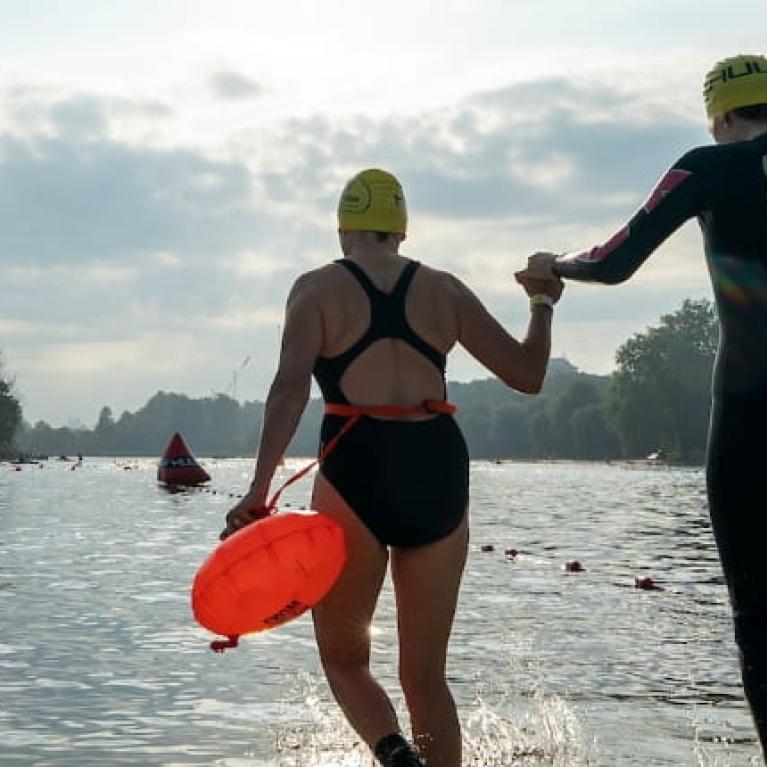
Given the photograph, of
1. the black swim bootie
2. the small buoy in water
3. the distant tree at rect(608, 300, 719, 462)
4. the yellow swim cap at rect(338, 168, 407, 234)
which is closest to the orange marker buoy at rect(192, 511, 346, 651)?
the black swim bootie

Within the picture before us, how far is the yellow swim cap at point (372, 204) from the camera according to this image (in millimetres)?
4934

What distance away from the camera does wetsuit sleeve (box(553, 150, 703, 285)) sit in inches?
169

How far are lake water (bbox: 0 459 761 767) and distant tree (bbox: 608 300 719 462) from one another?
129m

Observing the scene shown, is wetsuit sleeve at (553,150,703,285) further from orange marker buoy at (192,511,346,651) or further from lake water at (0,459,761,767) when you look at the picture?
lake water at (0,459,761,767)

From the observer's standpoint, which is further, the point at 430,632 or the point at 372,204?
the point at 372,204

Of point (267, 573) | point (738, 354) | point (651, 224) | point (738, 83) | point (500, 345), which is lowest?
point (267, 573)

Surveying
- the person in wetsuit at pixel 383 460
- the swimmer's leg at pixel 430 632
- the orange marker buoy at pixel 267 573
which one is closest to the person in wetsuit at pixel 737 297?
the person in wetsuit at pixel 383 460

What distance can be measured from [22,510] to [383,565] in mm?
34238

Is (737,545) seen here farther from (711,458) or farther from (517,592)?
(517,592)

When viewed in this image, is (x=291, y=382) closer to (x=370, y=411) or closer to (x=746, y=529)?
(x=370, y=411)

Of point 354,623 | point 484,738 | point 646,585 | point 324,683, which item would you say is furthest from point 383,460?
point 646,585

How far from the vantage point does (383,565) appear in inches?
189

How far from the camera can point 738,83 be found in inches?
171

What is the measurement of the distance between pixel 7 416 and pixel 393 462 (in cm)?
14198
